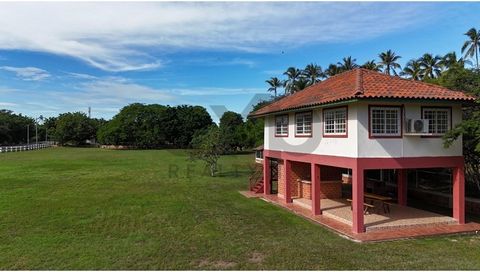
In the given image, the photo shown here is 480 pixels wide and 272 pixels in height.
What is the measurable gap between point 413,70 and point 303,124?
1899 inches

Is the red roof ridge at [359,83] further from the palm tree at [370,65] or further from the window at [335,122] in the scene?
the palm tree at [370,65]

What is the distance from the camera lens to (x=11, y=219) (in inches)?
552

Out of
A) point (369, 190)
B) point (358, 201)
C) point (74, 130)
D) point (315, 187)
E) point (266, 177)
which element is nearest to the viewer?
point (358, 201)

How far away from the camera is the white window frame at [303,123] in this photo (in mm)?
15419

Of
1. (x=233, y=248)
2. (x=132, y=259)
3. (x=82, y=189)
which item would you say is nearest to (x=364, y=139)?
(x=233, y=248)

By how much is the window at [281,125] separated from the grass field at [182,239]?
130 inches

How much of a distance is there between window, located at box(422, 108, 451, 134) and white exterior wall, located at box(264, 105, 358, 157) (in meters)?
2.63

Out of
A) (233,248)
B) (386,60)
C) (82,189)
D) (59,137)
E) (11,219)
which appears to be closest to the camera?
(233,248)

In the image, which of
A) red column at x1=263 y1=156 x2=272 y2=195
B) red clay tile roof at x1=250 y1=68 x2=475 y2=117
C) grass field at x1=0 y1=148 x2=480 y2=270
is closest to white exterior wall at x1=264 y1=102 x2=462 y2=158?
red clay tile roof at x1=250 y1=68 x2=475 y2=117

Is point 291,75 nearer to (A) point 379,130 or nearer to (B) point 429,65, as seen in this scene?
(B) point 429,65

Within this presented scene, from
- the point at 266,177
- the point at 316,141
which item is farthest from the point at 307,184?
the point at 316,141

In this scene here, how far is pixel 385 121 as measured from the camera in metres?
12.5

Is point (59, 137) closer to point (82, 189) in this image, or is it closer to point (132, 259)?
point (82, 189)

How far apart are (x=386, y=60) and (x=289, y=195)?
51.2 metres
